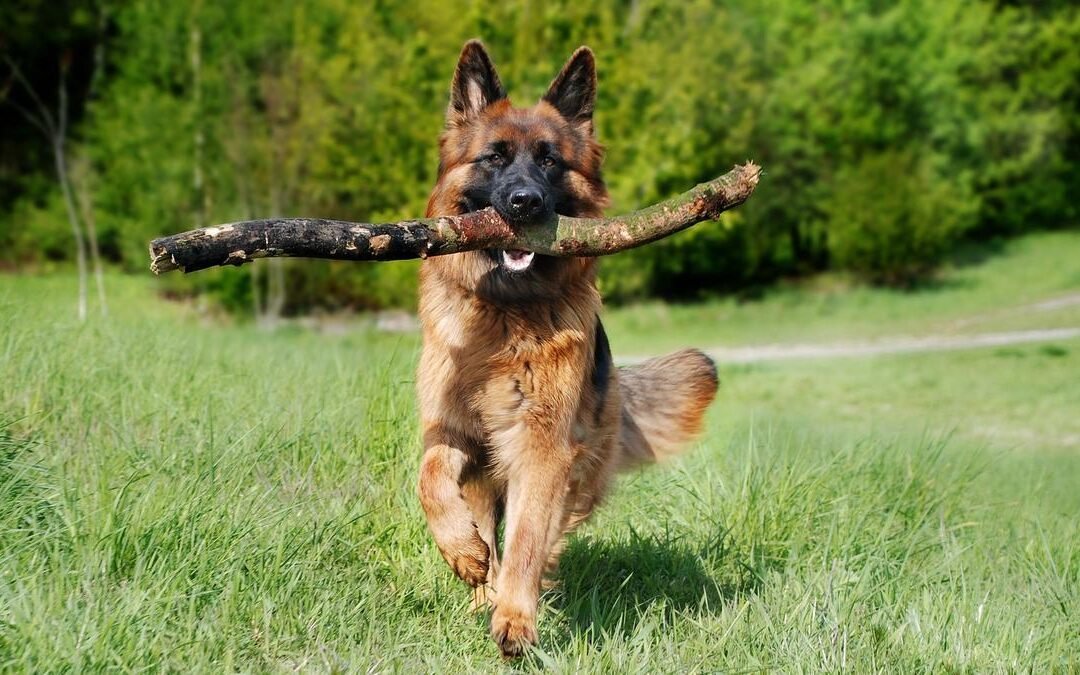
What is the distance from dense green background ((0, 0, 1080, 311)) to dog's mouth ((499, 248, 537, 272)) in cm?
1799

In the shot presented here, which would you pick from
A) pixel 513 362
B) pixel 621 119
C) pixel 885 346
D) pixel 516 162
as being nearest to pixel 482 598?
pixel 513 362

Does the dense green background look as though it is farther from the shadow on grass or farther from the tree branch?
the tree branch

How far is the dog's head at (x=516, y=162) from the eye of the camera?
16.9 ft

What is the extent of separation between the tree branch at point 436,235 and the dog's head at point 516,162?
0.15m

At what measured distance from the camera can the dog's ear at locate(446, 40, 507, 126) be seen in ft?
18.8

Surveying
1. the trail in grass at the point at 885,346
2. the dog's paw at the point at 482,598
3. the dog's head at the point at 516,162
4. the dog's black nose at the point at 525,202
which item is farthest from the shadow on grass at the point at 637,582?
the trail in grass at the point at 885,346

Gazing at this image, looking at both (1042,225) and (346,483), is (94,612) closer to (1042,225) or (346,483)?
(346,483)

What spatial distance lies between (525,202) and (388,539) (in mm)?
1798

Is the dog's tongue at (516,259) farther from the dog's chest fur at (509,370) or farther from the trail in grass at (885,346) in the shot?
the trail in grass at (885,346)

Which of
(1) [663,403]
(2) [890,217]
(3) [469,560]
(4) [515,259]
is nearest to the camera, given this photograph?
(3) [469,560]

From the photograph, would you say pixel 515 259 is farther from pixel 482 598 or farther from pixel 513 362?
pixel 482 598

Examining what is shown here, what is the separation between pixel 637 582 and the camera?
219 inches

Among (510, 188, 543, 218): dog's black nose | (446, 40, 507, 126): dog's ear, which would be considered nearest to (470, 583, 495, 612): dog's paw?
(510, 188, 543, 218): dog's black nose

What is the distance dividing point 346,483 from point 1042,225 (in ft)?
142
